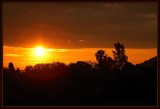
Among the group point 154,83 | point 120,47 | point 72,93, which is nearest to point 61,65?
point 72,93

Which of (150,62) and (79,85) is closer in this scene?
(79,85)

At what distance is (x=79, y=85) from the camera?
18.8ft

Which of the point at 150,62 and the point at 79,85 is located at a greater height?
Result: the point at 150,62

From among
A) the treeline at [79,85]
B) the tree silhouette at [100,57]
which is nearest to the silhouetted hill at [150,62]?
the treeline at [79,85]

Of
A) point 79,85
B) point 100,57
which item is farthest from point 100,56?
point 79,85

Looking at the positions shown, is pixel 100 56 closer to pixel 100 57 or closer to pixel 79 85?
pixel 100 57

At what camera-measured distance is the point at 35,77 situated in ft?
19.5

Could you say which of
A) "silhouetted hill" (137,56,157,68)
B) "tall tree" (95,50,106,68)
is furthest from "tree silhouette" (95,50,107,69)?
"silhouetted hill" (137,56,157,68)

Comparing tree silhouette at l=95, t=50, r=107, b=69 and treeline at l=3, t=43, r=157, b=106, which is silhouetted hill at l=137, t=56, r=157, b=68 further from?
tree silhouette at l=95, t=50, r=107, b=69

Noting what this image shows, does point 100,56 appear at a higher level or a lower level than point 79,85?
higher

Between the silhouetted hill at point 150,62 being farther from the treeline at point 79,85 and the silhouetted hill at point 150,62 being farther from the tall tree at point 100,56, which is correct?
the tall tree at point 100,56

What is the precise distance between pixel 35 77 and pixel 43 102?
74 centimetres

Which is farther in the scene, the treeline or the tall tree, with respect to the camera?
the tall tree

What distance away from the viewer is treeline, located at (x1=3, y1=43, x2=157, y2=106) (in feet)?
18.2
